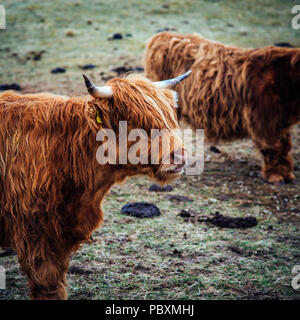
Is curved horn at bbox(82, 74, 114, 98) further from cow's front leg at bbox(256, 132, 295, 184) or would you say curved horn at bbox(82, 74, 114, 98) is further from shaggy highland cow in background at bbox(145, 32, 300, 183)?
cow's front leg at bbox(256, 132, 295, 184)

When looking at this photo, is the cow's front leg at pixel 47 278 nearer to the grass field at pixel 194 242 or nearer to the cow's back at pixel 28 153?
the cow's back at pixel 28 153

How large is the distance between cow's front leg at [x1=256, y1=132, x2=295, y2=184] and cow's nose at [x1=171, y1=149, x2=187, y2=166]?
3345mm

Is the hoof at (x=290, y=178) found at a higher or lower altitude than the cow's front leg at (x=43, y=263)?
lower

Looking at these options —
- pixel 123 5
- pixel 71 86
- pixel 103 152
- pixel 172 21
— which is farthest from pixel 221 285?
pixel 123 5

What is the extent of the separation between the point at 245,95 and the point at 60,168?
3576mm

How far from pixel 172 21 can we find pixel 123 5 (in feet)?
11.1

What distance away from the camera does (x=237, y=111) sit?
5.13 m

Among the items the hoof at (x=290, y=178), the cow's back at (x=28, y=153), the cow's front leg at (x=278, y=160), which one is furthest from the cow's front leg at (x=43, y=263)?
the hoof at (x=290, y=178)

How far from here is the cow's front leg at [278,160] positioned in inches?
199

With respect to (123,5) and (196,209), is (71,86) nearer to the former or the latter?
(196,209)

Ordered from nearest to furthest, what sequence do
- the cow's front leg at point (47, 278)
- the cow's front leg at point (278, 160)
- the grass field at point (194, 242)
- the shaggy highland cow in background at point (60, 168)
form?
the shaggy highland cow in background at point (60, 168)
the cow's front leg at point (47, 278)
the grass field at point (194, 242)
the cow's front leg at point (278, 160)

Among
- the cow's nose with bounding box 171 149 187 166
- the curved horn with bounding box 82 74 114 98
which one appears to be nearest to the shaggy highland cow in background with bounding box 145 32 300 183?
the cow's nose with bounding box 171 149 187 166

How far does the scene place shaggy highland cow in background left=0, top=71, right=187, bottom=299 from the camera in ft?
6.82

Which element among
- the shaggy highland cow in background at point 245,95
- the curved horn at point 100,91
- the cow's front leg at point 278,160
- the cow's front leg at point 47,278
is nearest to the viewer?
the curved horn at point 100,91
